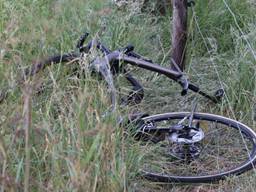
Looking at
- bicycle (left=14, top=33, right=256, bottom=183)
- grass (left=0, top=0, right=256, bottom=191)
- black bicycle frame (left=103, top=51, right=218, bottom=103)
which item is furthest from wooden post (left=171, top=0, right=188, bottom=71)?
black bicycle frame (left=103, top=51, right=218, bottom=103)

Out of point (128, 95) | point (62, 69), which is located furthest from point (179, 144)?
point (62, 69)

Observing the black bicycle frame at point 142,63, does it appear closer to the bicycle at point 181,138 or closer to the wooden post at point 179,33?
the bicycle at point 181,138

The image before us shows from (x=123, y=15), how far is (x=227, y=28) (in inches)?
39.1

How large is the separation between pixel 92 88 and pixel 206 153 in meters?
0.97

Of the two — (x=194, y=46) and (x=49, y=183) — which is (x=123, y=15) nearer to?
(x=194, y=46)

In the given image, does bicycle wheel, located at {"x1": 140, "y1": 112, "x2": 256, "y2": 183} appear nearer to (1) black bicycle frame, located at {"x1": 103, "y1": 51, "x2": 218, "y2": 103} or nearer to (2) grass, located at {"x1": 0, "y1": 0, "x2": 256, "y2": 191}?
(2) grass, located at {"x1": 0, "y1": 0, "x2": 256, "y2": 191}

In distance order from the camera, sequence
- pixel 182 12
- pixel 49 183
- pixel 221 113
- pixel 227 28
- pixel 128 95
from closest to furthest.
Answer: pixel 49 183 < pixel 128 95 < pixel 221 113 < pixel 182 12 < pixel 227 28

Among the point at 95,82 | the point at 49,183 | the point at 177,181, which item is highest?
the point at 95,82

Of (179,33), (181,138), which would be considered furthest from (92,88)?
(179,33)

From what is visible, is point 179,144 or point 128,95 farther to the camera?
point 128,95

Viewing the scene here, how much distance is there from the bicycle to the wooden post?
3.11 ft

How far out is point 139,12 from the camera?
5.74 meters

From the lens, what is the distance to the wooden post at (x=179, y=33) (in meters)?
4.81

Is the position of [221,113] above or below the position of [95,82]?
below
